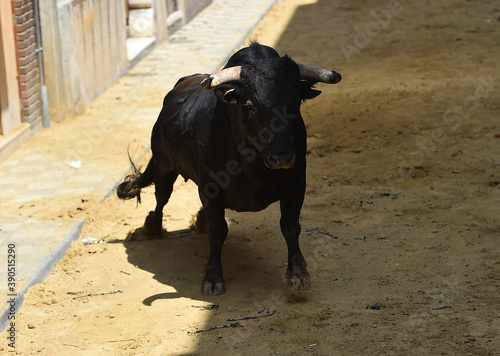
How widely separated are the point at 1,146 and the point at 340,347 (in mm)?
6510

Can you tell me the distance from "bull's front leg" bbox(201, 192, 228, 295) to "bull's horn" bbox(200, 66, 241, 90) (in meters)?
1.16

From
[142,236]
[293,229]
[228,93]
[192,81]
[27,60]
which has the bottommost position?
[142,236]

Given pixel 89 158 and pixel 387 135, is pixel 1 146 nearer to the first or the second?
pixel 89 158

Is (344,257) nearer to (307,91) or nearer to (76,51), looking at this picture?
(307,91)

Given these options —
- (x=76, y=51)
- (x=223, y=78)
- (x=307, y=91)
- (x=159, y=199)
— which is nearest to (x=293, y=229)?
(x=307, y=91)

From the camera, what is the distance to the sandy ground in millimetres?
5914

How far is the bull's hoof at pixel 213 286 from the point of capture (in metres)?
6.77

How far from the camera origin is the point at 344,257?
7277mm

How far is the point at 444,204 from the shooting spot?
838cm

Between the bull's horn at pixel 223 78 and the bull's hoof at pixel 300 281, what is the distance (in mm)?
1686

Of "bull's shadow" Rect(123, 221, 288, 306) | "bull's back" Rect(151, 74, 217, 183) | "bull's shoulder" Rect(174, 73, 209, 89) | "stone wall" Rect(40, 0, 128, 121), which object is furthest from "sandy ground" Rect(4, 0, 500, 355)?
"stone wall" Rect(40, 0, 128, 121)

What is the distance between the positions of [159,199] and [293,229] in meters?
2.10

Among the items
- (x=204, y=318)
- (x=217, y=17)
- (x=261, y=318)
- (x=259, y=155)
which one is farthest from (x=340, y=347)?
(x=217, y=17)

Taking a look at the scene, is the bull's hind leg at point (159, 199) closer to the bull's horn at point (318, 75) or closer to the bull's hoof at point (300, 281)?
the bull's hoof at point (300, 281)
